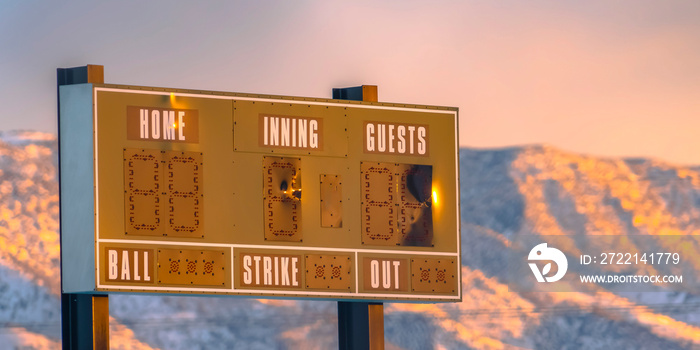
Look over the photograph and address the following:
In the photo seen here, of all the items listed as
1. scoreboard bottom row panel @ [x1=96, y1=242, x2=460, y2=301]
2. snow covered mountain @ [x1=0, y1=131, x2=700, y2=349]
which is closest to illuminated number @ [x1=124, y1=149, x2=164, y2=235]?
scoreboard bottom row panel @ [x1=96, y1=242, x2=460, y2=301]

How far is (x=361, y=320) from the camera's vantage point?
289 inches

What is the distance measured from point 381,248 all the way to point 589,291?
9351mm

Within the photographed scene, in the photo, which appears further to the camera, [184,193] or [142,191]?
[184,193]

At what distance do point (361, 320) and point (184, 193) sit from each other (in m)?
1.60

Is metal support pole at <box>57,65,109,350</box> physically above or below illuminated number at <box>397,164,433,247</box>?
below

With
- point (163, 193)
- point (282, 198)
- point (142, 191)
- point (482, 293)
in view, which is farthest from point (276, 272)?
point (482, 293)

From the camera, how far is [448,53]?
1523 cm

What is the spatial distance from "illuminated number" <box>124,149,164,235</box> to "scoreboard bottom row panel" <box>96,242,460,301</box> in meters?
0.12

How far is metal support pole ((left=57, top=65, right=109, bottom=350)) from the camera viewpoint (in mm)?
6359

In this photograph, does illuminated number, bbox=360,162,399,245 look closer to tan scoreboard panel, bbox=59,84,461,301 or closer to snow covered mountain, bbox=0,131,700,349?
tan scoreboard panel, bbox=59,84,461,301

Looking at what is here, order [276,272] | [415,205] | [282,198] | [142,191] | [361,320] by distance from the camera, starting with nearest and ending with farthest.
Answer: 1. [142,191]
2. [276,272]
3. [282,198]
4. [415,205]
5. [361,320]

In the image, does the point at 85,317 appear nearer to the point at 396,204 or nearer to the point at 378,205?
the point at 378,205

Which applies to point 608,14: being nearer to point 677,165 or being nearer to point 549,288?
point 677,165

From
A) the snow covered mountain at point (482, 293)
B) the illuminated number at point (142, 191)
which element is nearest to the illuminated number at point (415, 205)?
the illuminated number at point (142, 191)
